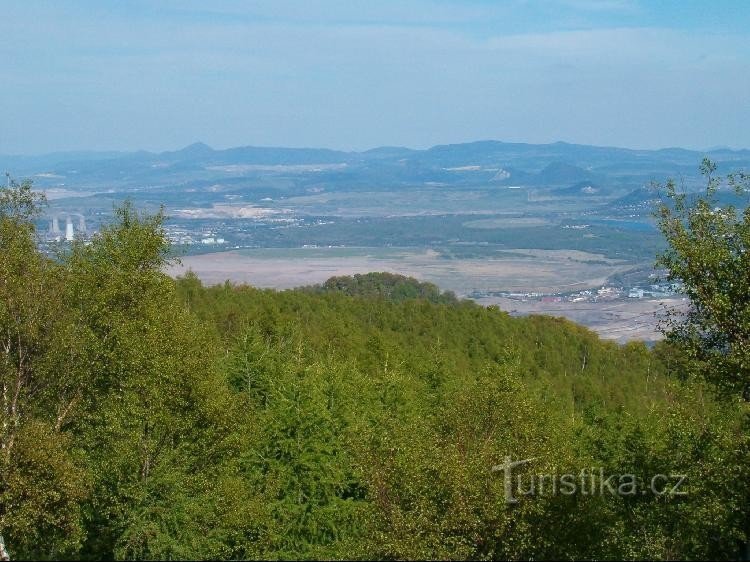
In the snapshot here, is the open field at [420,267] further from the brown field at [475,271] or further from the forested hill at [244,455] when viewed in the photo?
the forested hill at [244,455]

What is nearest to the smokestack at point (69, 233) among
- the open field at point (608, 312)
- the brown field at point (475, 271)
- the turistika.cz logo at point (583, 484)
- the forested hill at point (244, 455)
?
the forested hill at point (244, 455)

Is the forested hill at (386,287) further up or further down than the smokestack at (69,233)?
further down

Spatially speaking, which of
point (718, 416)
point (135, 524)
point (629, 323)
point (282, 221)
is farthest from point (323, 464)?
point (282, 221)

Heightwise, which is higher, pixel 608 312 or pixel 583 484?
pixel 583 484

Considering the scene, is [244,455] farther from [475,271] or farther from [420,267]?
[420,267]

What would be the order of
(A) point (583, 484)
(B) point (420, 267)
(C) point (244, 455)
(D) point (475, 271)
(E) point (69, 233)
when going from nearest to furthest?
(A) point (583, 484) → (C) point (244, 455) → (E) point (69, 233) → (D) point (475, 271) → (B) point (420, 267)

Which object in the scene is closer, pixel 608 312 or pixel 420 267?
pixel 608 312

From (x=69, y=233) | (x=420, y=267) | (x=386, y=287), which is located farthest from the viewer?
(x=420, y=267)

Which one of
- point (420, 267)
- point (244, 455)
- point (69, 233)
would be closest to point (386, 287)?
point (69, 233)
